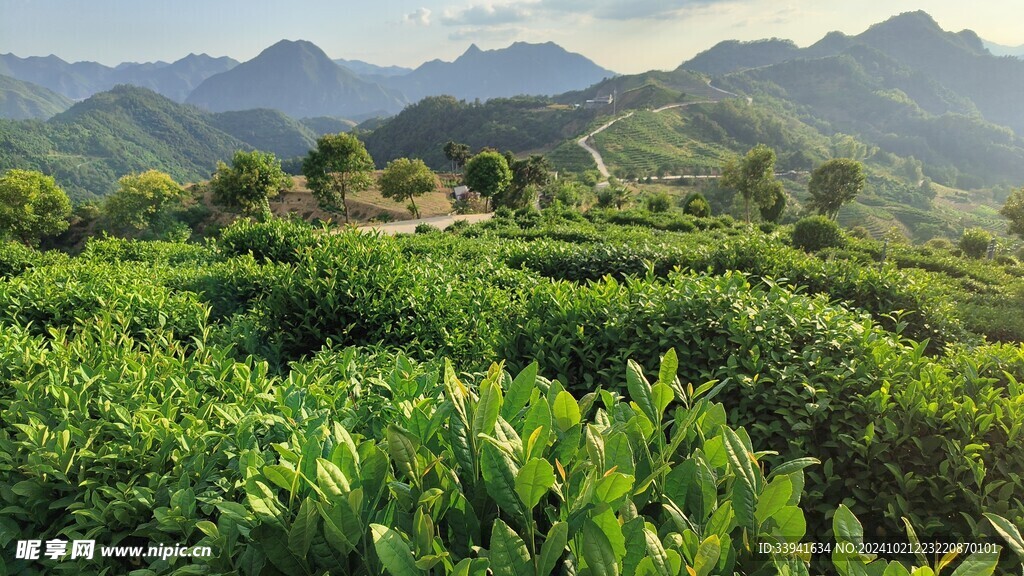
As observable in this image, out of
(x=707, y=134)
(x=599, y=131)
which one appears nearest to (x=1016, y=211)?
(x=599, y=131)

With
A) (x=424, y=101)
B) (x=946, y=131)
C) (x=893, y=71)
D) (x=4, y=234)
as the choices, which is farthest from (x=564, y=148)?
(x=893, y=71)

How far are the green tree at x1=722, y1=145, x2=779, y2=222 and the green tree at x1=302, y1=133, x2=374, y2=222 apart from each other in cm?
2511

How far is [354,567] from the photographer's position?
1295mm

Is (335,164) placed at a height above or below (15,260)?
above

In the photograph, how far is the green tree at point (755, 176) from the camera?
28.8 metres

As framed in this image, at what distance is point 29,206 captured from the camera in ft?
115

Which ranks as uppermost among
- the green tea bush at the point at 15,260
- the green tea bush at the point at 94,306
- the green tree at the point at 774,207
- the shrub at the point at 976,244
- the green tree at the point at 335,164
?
the green tree at the point at 335,164

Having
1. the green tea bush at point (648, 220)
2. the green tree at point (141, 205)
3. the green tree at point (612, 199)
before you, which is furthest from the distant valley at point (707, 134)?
the green tree at point (141, 205)

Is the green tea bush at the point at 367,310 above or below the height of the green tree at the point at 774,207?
above

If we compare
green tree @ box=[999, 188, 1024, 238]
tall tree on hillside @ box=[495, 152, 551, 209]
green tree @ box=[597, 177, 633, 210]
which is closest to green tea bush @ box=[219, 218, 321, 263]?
green tree @ box=[597, 177, 633, 210]

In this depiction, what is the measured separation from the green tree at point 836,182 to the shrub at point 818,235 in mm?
12886

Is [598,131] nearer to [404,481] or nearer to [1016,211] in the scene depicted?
[1016,211]

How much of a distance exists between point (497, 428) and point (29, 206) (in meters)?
48.3

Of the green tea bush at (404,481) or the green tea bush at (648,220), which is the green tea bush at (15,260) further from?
the green tea bush at (648,220)
